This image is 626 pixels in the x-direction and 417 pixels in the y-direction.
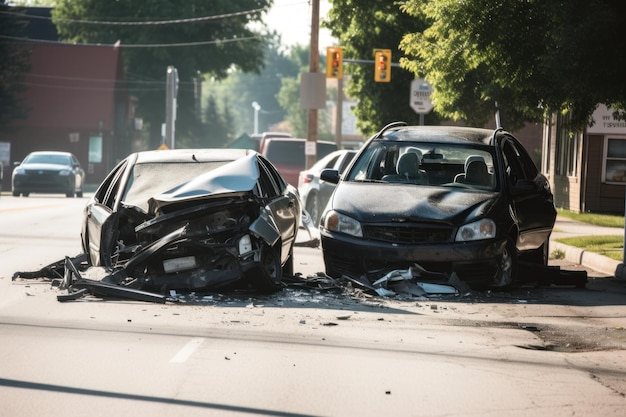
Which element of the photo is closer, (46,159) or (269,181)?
(269,181)

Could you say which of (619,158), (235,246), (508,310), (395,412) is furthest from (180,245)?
(619,158)

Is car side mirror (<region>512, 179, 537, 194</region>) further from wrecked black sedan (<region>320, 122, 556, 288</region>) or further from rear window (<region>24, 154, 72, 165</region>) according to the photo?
rear window (<region>24, 154, 72, 165</region>)

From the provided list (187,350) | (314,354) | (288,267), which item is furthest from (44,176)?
(314,354)

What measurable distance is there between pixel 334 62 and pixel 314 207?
17.5 metres

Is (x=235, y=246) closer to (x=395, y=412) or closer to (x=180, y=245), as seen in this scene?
(x=180, y=245)

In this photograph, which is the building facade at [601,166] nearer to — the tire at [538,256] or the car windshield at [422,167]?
the tire at [538,256]

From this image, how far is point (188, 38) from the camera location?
8038 cm

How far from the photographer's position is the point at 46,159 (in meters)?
43.5

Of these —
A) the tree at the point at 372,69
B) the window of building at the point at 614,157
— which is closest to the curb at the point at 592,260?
the window of building at the point at 614,157

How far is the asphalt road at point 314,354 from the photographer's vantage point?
737cm

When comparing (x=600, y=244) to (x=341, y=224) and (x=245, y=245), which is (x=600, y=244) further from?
(x=245, y=245)

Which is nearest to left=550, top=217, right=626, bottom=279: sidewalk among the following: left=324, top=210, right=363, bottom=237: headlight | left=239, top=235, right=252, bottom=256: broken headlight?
left=324, top=210, right=363, bottom=237: headlight

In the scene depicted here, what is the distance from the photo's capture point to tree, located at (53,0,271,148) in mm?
78625

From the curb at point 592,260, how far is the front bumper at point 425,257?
11.5 feet
